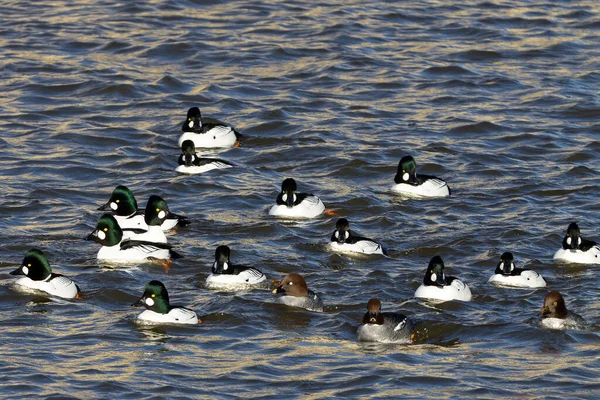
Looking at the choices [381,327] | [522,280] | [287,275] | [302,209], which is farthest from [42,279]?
[522,280]

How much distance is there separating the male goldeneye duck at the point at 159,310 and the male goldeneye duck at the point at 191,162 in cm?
705

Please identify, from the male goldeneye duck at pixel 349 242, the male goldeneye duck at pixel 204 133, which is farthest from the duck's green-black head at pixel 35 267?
the male goldeneye duck at pixel 204 133

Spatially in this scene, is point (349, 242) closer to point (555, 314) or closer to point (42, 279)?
point (555, 314)

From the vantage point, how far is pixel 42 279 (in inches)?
668

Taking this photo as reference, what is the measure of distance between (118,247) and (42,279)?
6.24 ft

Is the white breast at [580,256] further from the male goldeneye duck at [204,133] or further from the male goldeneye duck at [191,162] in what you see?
the male goldeneye duck at [204,133]

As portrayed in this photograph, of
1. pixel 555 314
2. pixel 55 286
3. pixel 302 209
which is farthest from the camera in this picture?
pixel 302 209

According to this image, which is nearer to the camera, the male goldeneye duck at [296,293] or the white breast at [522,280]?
the male goldeneye duck at [296,293]

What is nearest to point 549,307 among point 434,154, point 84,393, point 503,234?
point 503,234

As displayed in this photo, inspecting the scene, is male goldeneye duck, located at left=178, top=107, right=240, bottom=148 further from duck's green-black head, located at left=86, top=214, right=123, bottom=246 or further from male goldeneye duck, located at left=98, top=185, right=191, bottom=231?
Answer: duck's green-black head, located at left=86, top=214, right=123, bottom=246

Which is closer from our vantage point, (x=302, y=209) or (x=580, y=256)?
(x=580, y=256)

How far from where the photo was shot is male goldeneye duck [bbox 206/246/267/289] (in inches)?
672

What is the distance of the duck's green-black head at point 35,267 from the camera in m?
16.9

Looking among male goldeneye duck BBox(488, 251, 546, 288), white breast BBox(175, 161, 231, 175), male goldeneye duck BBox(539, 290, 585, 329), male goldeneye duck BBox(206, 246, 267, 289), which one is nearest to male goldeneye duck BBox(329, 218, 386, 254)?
male goldeneye duck BBox(206, 246, 267, 289)
